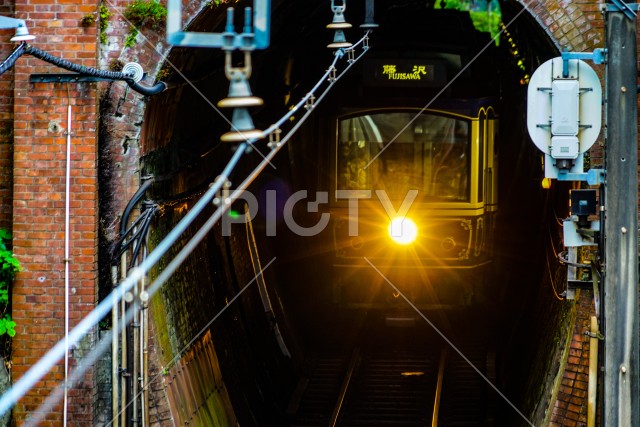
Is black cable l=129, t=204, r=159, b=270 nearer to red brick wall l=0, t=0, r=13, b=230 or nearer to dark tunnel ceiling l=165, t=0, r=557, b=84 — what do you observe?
red brick wall l=0, t=0, r=13, b=230

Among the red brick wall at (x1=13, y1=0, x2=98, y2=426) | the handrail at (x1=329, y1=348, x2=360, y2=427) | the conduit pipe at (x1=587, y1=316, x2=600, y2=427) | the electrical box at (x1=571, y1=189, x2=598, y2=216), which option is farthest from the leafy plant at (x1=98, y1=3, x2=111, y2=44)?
the handrail at (x1=329, y1=348, x2=360, y2=427)

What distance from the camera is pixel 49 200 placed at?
825 centimetres

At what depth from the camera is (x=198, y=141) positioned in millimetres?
11031

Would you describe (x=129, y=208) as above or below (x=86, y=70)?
below

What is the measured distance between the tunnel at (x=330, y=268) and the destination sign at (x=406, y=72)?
0.09m

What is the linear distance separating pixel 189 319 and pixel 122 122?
246 cm

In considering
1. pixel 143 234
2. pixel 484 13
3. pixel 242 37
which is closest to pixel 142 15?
pixel 143 234

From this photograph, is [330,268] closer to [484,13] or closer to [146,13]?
[146,13]

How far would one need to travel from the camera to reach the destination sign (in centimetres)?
1316

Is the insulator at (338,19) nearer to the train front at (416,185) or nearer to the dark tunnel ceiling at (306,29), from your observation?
the dark tunnel ceiling at (306,29)

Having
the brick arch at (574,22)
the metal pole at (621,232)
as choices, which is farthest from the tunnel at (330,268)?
the metal pole at (621,232)

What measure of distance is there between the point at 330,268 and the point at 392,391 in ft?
9.93

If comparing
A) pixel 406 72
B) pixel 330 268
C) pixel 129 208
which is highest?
pixel 406 72

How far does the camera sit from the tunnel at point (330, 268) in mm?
9719
